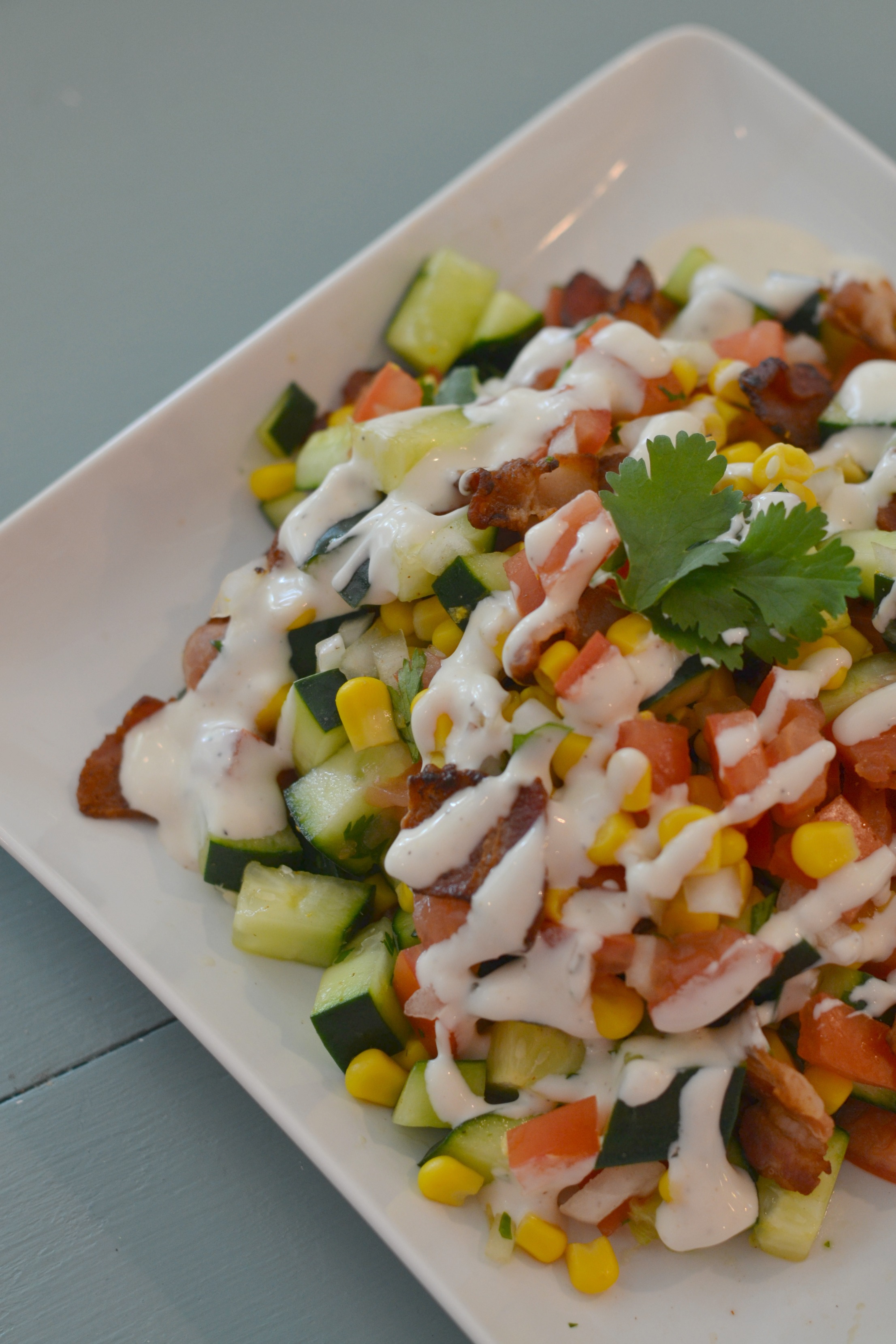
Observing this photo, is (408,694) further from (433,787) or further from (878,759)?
(878,759)

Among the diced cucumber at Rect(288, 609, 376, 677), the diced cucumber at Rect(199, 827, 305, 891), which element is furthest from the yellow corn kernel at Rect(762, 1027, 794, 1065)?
the diced cucumber at Rect(288, 609, 376, 677)

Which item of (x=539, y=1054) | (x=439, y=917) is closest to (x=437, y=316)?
(x=439, y=917)

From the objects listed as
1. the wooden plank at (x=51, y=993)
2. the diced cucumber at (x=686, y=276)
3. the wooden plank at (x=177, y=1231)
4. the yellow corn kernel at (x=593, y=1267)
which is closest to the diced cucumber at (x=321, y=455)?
the diced cucumber at (x=686, y=276)

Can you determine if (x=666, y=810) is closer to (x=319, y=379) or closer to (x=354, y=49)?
(x=319, y=379)

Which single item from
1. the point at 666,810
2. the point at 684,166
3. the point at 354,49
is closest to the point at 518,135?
the point at 684,166

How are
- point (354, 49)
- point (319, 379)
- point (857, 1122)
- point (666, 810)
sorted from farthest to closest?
point (354, 49) < point (319, 379) < point (857, 1122) < point (666, 810)

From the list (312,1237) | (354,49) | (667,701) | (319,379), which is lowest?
(312,1237)

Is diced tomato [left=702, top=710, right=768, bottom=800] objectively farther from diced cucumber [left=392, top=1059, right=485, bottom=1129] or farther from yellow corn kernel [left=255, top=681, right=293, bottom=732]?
yellow corn kernel [left=255, top=681, right=293, bottom=732]
